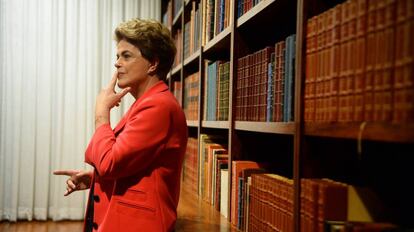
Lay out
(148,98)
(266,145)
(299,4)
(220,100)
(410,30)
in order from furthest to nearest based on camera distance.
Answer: (220,100) < (266,145) < (148,98) < (299,4) < (410,30)

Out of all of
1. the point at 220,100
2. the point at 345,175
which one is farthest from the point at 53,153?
the point at 345,175

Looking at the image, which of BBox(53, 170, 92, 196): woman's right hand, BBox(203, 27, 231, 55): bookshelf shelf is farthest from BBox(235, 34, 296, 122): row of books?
Result: BBox(53, 170, 92, 196): woman's right hand

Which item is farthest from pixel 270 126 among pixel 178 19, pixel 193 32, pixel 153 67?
pixel 178 19

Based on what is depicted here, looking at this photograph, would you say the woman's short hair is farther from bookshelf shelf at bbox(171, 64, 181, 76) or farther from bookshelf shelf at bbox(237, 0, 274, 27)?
bookshelf shelf at bbox(171, 64, 181, 76)

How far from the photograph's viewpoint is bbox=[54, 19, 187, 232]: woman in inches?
53.4

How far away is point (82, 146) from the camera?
3.67 metres

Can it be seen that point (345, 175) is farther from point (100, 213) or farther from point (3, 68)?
point (3, 68)

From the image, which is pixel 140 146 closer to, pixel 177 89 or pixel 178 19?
pixel 177 89

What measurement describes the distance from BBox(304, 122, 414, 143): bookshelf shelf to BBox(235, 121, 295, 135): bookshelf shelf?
112 mm

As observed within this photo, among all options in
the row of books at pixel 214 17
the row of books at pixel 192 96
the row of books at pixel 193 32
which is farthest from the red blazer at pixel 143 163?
the row of books at pixel 193 32

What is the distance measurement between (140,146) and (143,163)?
0.06m

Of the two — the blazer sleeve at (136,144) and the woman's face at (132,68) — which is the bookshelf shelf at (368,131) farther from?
the woman's face at (132,68)

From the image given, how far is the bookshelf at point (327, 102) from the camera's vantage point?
0.84m

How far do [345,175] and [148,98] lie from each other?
24.9 inches
